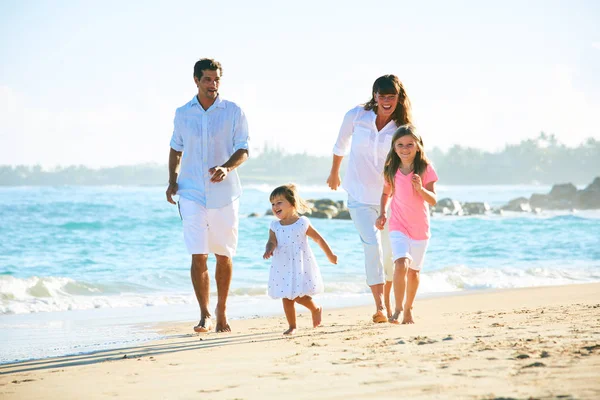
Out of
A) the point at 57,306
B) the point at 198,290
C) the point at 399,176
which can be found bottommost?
the point at 57,306

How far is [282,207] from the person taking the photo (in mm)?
5902

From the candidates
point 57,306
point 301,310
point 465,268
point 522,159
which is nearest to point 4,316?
point 57,306

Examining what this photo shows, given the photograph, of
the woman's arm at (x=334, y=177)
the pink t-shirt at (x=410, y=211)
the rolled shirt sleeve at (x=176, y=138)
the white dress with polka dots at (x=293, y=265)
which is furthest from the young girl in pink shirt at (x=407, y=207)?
the rolled shirt sleeve at (x=176, y=138)

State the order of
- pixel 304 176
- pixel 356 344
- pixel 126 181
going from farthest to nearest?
pixel 304 176 → pixel 126 181 → pixel 356 344

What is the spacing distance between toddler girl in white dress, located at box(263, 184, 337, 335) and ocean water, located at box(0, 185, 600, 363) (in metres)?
1.26

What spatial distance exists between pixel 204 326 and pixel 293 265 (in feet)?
3.14

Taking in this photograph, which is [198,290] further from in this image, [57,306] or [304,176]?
[304,176]

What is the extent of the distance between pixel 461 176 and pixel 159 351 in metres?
139

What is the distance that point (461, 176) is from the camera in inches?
5531

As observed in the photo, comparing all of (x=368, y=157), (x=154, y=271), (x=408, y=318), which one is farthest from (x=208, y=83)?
(x=154, y=271)

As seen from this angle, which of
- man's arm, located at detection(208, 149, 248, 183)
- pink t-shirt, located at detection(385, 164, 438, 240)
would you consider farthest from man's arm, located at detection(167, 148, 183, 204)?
pink t-shirt, located at detection(385, 164, 438, 240)

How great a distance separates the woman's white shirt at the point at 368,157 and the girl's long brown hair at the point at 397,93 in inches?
2.2

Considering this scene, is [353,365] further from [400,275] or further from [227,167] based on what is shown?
[227,167]

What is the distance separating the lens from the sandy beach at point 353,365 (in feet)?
11.8
